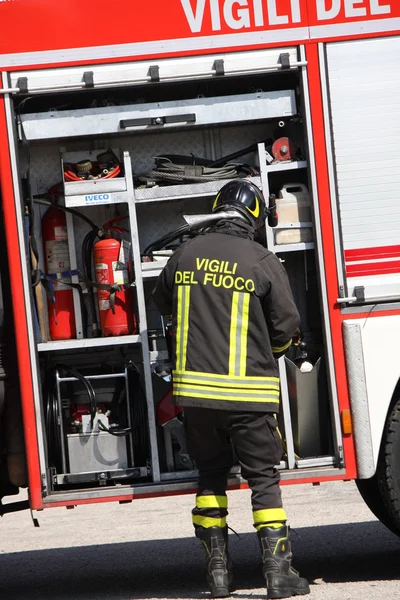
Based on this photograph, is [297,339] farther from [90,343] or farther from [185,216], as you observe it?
[90,343]

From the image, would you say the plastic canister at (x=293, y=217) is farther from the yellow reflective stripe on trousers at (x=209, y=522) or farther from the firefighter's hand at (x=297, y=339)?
the yellow reflective stripe on trousers at (x=209, y=522)

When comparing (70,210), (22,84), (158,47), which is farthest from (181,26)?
(70,210)

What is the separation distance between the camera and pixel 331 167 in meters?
5.29

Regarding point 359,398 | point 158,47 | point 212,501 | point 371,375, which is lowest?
point 212,501

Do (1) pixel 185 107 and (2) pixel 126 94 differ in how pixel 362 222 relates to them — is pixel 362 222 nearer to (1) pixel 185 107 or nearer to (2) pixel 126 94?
(1) pixel 185 107

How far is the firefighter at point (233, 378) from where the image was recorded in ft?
16.7

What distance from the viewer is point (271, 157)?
224 inches

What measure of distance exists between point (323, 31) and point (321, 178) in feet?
2.49

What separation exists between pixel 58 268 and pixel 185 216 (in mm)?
790

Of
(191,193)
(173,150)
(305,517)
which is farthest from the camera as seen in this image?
(305,517)

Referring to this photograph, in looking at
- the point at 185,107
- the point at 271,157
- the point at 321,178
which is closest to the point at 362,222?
the point at 321,178

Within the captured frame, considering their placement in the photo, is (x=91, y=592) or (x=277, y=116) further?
(x=91, y=592)

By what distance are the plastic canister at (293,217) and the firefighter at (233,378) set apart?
13.2 inches

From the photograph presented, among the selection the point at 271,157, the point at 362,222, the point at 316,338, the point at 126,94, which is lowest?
the point at 316,338
